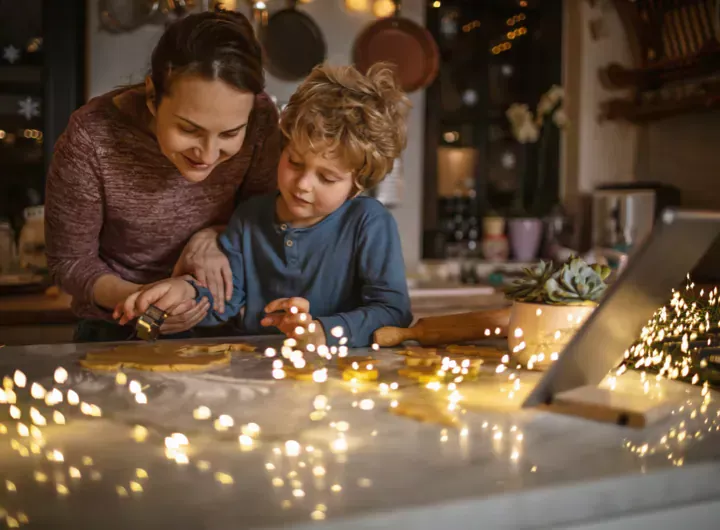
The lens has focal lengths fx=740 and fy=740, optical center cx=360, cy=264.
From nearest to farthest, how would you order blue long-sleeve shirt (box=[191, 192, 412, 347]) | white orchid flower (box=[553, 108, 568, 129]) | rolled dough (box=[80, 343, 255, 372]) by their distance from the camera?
1. rolled dough (box=[80, 343, 255, 372])
2. blue long-sleeve shirt (box=[191, 192, 412, 347])
3. white orchid flower (box=[553, 108, 568, 129])

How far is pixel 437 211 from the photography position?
10.6ft

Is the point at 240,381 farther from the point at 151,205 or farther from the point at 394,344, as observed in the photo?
the point at 151,205

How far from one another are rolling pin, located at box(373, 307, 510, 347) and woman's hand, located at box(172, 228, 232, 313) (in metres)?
0.30

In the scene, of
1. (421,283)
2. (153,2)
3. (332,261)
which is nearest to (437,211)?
(421,283)

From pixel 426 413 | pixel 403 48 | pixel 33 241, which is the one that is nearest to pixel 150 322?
pixel 426 413

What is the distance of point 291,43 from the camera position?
2502 millimetres

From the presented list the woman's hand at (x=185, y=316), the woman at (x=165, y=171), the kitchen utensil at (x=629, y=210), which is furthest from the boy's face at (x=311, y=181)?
the kitchen utensil at (x=629, y=210)

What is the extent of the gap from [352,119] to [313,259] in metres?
0.25

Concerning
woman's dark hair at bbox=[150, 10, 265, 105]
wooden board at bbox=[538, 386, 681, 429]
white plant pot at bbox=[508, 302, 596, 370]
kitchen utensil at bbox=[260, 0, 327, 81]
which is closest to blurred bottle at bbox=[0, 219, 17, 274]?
kitchen utensil at bbox=[260, 0, 327, 81]

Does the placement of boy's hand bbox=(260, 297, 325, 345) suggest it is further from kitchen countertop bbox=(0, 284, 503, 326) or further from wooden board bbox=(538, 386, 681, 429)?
kitchen countertop bbox=(0, 284, 503, 326)

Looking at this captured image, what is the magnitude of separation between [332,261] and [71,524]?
0.81m

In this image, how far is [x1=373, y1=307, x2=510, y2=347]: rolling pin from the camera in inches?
42.2

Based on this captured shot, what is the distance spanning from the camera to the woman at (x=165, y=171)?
1.12 metres

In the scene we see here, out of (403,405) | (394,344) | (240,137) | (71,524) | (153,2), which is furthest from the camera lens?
(153,2)
